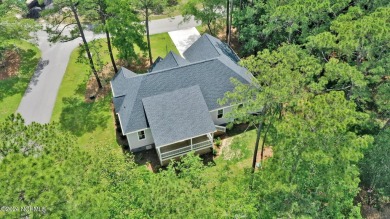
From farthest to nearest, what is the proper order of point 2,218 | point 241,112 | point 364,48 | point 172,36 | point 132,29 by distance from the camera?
point 172,36 < point 132,29 < point 364,48 < point 241,112 < point 2,218

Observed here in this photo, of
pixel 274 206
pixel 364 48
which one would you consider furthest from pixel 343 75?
pixel 274 206

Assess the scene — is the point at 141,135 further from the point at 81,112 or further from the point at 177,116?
the point at 81,112

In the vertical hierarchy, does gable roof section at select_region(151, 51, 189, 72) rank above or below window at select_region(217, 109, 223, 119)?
above

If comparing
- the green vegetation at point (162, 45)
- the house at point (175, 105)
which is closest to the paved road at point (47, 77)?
the green vegetation at point (162, 45)

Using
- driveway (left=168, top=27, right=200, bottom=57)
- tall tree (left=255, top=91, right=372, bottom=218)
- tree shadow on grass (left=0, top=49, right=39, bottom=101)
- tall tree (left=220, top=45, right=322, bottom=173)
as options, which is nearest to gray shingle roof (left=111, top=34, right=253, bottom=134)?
tall tree (left=220, top=45, right=322, bottom=173)

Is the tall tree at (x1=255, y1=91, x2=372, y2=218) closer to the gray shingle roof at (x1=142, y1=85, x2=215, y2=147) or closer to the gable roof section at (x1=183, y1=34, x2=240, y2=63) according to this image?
the gray shingle roof at (x1=142, y1=85, x2=215, y2=147)

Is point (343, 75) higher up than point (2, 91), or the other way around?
point (343, 75)

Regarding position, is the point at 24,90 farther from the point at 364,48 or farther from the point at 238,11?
the point at 364,48
